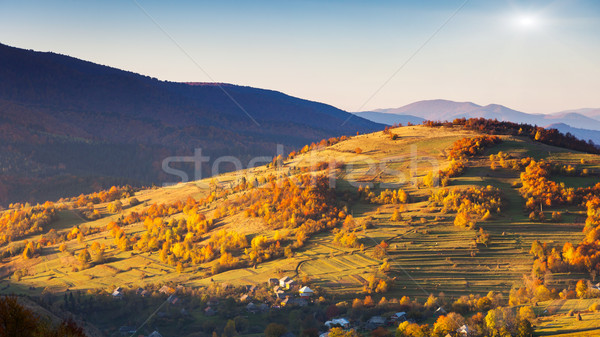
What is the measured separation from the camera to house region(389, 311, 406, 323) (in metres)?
41.1

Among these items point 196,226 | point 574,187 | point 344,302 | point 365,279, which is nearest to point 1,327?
point 344,302

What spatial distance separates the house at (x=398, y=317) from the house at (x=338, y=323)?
360cm

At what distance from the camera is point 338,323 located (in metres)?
41.3

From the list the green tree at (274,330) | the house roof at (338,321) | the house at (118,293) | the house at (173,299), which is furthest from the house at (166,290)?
the house roof at (338,321)

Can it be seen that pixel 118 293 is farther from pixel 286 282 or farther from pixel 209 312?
pixel 286 282

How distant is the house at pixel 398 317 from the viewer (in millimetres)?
41062

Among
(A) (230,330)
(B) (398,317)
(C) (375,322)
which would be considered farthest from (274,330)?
(B) (398,317)

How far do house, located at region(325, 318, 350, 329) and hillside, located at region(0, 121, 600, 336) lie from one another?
43.4 inches

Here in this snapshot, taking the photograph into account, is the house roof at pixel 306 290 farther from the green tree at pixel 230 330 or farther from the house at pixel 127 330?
the house at pixel 127 330

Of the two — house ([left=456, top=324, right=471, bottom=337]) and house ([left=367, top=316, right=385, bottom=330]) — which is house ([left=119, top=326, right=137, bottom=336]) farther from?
house ([left=456, top=324, right=471, bottom=337])

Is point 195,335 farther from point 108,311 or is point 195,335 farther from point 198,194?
point 198,194

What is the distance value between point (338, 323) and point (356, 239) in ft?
52.6

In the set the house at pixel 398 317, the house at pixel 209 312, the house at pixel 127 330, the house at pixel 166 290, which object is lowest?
the house at pixel 127 330

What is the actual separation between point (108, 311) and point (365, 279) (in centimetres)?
2713
